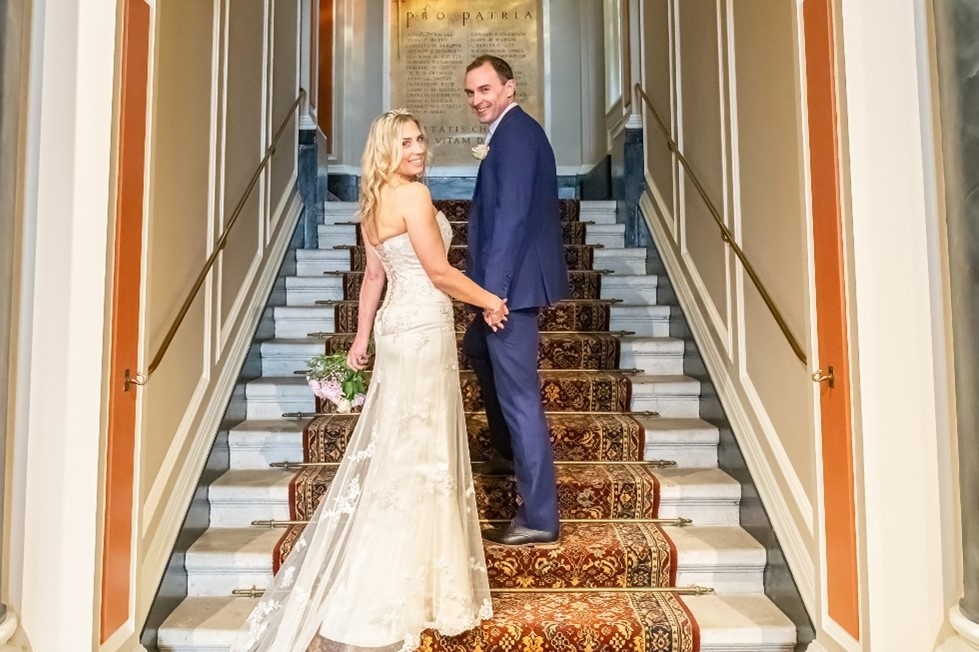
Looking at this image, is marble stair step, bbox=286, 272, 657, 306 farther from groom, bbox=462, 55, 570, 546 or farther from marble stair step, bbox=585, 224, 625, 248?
groom, bbox=462, 55, 570, 546

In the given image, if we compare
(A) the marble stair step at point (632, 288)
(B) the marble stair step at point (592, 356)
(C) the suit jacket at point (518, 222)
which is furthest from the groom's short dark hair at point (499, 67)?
(A) the marble stair step at point (632, 288)

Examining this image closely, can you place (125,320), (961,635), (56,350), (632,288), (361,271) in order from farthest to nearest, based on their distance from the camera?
(361,271), (632,288), (125,320), (56,350), (961,635)

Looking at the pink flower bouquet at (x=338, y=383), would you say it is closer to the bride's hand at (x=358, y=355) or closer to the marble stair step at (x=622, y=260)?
the bride's hand at (x=358, y=355)

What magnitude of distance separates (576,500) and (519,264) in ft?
3.31

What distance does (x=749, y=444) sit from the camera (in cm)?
287

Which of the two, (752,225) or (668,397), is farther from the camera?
(668,397)

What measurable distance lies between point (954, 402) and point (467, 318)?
2604 mm

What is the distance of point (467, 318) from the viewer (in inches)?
160

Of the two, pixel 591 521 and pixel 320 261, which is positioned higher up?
pixel 320 261

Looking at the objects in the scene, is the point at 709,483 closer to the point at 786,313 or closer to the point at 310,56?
the point at 786,313

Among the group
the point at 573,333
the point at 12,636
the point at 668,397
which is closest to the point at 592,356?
the point at 573,333

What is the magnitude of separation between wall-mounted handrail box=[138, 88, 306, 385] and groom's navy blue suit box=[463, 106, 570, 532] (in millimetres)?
1029

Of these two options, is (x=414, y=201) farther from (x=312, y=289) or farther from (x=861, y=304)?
(x=312, y=289)

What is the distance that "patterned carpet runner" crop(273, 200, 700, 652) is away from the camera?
2297 mm
